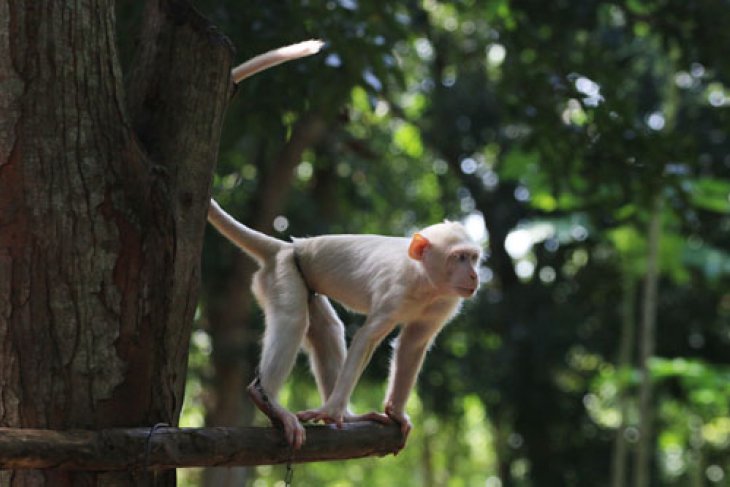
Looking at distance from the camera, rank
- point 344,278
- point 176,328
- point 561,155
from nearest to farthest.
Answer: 1. point 176,328
2. point 344,278
3. point 561,155

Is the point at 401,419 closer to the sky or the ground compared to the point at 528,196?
closer to the sky

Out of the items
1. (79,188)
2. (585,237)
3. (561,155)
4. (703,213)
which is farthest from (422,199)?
(79,188)

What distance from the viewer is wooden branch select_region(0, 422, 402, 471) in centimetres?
285

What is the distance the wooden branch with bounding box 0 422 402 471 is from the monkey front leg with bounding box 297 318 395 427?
6cm

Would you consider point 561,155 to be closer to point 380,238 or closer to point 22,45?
point 380,238

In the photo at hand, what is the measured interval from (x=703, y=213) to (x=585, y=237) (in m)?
2.25

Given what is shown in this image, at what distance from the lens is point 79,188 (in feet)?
10.8

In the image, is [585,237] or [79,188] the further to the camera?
[585,237]

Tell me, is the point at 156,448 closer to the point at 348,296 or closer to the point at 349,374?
the point at 349,374

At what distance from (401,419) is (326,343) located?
0.53 m

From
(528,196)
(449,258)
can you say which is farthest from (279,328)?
(528,196)

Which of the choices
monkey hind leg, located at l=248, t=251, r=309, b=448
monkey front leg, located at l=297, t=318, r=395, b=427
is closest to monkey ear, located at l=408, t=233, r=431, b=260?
monkey front leg, located at l=297, t=318, r=395, b=427

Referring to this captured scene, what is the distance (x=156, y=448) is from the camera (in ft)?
10.2

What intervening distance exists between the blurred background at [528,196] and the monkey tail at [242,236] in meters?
1.57
